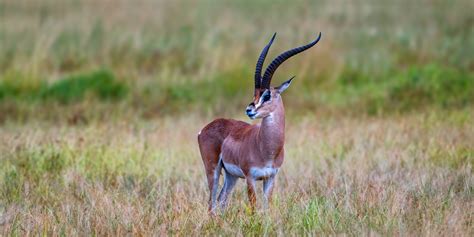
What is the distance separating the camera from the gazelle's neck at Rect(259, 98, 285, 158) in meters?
6.82

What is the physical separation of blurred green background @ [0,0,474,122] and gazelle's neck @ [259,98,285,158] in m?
6.21

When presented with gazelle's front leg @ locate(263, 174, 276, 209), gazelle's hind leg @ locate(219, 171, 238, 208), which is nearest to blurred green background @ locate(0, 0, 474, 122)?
gazelle's hind leg @ locate(219, 171, 238, 208)

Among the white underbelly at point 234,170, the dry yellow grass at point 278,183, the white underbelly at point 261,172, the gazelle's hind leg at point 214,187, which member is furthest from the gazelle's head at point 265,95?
the gazelle's hind leg at point 214,187

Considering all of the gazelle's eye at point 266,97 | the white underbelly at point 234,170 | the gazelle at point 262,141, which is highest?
the gazelle's eye at point 266,97

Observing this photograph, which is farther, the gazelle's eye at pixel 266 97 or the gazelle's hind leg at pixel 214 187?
the gazelle's hind leg at pixel 214 187

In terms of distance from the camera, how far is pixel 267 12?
21234 mm

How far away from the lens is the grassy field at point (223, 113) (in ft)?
21.0

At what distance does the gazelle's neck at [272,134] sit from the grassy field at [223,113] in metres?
0.42

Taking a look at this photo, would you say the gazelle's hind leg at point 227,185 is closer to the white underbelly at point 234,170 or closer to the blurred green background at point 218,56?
the white underbelly at point 234,170

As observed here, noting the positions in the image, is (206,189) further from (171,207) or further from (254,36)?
(254,36)

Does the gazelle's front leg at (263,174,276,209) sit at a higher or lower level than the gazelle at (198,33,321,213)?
lower

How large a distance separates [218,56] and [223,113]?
2993 millimetres

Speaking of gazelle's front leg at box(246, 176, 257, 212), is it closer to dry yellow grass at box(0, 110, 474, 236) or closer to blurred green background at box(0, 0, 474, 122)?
dry yellow grass at box(0, 110, 474, 236)

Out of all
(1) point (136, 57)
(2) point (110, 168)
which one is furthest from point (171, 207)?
(1) point (136, 57)
